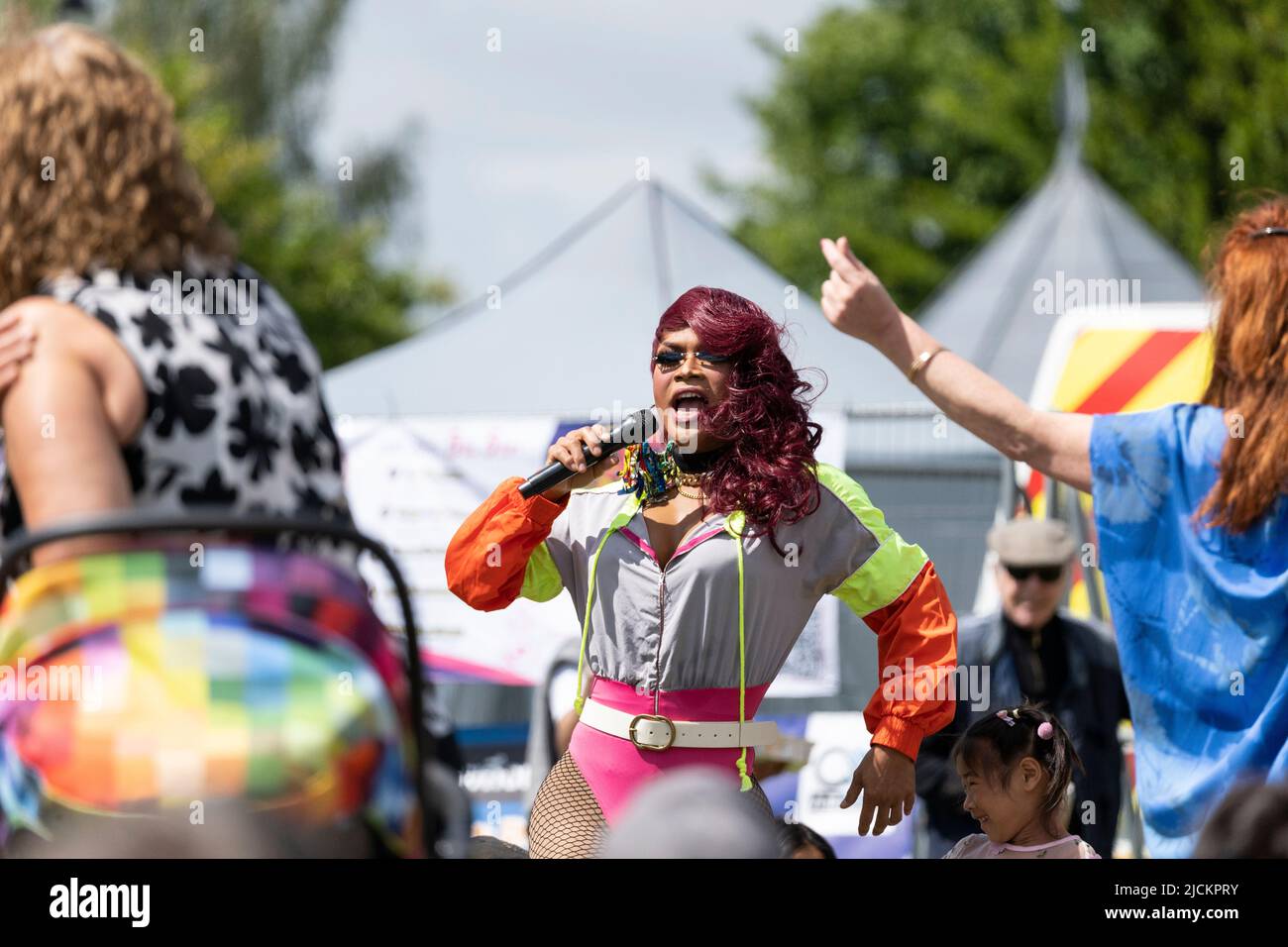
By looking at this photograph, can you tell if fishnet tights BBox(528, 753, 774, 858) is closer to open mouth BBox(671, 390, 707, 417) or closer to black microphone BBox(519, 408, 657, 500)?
black microphone BBox(519, 408, 657, 500)

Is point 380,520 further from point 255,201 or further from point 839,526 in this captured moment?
point 255,201

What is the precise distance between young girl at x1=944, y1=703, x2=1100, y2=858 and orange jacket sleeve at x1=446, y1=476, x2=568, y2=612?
33.3 inches

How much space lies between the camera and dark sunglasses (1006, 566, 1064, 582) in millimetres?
4492

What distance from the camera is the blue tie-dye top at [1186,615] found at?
236cm

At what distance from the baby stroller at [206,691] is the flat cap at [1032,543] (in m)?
3.32

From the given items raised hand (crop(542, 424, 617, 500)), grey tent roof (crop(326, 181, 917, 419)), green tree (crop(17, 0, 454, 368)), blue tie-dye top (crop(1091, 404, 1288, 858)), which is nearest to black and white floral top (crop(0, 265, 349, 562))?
raised hand (crop(542, 424, 617, 500))

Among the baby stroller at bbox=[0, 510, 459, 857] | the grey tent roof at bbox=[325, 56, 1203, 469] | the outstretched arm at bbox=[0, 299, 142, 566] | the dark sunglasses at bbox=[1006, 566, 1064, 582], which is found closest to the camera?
the baby stroller at bbox=[0, 510, 459, 857]

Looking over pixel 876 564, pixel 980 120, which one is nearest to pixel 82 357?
pixel 876 564

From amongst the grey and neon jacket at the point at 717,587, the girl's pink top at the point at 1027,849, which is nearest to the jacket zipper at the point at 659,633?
the grey and neon jacket at the point at 717,587

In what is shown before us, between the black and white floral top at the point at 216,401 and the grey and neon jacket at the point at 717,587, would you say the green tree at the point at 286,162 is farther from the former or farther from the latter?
the black and white floral top at the point at 216,401

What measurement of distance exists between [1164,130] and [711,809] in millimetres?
20451

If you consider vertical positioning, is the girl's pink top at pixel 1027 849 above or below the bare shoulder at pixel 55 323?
below
